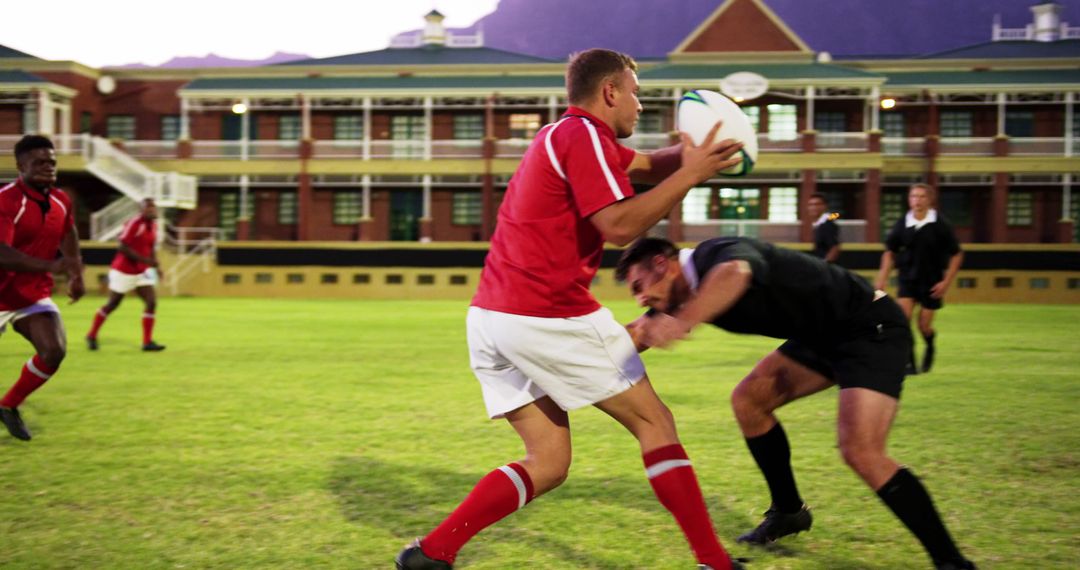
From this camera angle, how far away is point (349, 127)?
138 ft

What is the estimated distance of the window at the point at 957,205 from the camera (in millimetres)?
39188

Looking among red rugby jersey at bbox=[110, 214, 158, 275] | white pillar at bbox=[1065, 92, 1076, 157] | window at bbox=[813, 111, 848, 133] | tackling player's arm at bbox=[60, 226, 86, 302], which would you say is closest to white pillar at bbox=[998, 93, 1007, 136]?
white pillar at bbox=[1065, 92, 1076, 157]

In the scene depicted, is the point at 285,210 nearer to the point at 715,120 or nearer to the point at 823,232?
the point at 823,232

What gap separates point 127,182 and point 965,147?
1298 inches

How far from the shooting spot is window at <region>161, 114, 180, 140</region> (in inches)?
1692

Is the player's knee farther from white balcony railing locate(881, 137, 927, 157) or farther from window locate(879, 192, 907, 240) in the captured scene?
window locate(879, 192, 907, 240)

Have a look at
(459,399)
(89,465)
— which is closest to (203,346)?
(459,399)

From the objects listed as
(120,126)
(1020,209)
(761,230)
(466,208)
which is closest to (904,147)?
(1020,209)

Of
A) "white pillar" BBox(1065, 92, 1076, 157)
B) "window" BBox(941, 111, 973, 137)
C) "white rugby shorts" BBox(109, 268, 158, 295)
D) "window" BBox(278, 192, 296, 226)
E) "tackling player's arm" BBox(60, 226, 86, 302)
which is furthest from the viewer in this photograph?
"window" BBox(278, 192, 296, 226)

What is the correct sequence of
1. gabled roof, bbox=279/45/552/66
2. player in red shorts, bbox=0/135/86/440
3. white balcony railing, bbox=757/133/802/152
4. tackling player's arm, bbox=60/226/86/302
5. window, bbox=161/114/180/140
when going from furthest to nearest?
gabled roof, bbox=279/45/552/66
window, bbox=161/114/180/140
white balcony railing, bbox=757/133/802/152
tackling player's arm, bbox=60/226/86/302
player in red shorts, bbox=0/135/86/440

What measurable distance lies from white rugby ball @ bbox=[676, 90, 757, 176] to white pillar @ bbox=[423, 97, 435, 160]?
115 ft

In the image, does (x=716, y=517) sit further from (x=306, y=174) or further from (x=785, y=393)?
(x=306, y=174)

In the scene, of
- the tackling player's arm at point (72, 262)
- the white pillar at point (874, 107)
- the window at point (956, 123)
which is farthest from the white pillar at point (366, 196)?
the tackling player's arm at point (72, 262)

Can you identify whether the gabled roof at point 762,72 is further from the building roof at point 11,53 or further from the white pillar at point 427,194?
the building roof at point 11,53
